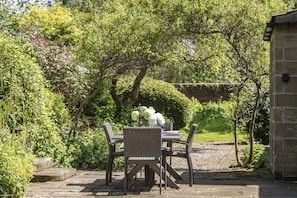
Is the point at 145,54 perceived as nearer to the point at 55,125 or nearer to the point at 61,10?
the point at 55,125

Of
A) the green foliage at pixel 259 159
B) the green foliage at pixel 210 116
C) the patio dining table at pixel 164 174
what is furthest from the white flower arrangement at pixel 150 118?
the green foliage at pixel 210 116

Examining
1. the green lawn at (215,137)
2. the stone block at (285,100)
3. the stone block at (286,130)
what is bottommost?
the green lawn at (215,137)

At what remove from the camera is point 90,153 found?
9.40 metres

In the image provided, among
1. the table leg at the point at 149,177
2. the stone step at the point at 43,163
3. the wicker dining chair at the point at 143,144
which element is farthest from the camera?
the stone step at the point at 43,163

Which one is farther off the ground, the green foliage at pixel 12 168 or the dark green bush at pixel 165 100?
the dark green bush at pixel 165 100

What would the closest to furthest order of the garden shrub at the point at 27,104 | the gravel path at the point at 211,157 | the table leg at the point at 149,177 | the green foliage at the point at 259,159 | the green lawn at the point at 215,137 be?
the table leg at the point at 149,177 → the garden shrub at the point at 27,104 → the green foliage at the point at 259,159 → the gravel path at the point at 211,157 → the green lawn at the point at 215,137

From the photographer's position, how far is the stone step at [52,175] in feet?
24.4

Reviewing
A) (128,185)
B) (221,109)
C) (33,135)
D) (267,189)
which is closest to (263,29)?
(267,189)

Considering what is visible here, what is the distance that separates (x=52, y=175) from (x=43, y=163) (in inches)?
20.9

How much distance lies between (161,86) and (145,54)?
567 centimetres

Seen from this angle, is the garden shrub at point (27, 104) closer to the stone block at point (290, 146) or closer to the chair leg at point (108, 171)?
the chair leg at point (108, 171)

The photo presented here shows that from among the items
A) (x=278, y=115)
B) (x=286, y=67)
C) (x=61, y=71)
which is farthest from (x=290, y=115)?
(x=61, y=71)

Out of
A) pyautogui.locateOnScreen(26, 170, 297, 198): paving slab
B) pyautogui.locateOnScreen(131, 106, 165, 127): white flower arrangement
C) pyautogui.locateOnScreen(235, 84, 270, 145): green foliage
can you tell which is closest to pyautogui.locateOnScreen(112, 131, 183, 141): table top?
pyautogui.locateOnScreen(131, 106, 165, 127): white flower arrangement

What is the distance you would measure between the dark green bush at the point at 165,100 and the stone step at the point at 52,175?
22.4 feet
